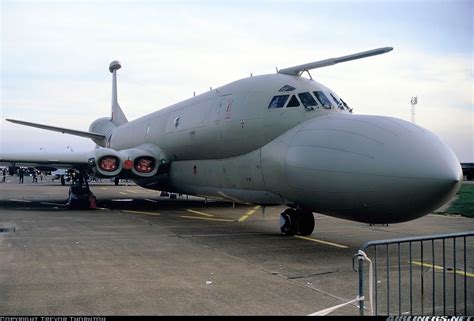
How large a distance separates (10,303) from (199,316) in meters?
2.34

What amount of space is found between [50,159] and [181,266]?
45.2 ft

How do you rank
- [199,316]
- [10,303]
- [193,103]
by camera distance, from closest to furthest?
1. [199,316]
2. [10,303]
3. [193,103]

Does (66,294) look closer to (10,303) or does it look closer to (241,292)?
(10,303)

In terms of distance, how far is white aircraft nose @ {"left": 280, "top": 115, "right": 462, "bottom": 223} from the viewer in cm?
835

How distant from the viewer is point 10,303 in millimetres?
6062

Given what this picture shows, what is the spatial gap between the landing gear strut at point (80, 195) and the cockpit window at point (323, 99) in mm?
12682

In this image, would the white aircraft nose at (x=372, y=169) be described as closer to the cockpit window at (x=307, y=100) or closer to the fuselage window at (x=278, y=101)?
the cockpit window at (x=307, y=100)

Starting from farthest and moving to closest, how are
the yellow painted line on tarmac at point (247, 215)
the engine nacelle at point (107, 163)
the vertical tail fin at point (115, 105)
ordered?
the vertical tail fin at point (115, 105), the engine nacelle at point (107, 163), the yellow painted line on tarmac at point (247, 215)

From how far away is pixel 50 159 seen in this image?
20625mm

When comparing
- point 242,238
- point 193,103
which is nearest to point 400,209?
point 242,238

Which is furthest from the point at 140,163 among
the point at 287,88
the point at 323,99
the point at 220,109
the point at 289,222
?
the point at 323,99

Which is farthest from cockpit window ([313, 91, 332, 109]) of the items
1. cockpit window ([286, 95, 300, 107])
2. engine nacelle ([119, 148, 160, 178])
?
engine nacelle ([119, 148, 160, 178])

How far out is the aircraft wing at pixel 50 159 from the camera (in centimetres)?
1998

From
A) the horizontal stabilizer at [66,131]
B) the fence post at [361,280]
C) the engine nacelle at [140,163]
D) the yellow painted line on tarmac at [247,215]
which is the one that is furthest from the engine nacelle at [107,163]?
the fence post at [361,280]
